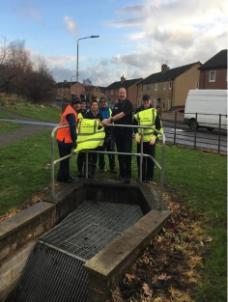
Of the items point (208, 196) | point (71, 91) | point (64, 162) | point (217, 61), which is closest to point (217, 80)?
point (217, 61)

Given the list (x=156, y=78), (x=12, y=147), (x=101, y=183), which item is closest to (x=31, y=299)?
(x=101, y=183)

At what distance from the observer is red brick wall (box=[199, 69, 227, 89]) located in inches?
1729

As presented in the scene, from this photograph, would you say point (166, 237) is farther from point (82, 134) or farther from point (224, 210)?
point (82, 134)

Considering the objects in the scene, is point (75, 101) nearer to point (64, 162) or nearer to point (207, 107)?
point (64, 162)

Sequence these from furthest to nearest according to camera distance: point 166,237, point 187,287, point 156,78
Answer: point 156,78
point 166,237
point 187,287

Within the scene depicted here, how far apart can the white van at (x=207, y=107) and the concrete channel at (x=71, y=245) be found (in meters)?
16.5

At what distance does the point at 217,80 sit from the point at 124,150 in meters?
41.0

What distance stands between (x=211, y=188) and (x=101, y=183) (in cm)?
210

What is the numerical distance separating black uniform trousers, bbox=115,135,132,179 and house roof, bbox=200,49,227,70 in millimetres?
39930

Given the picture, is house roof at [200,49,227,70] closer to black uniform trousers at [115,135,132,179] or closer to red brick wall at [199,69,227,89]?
red brick wall at [199,69,227,89]

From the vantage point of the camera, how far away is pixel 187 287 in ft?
13.4

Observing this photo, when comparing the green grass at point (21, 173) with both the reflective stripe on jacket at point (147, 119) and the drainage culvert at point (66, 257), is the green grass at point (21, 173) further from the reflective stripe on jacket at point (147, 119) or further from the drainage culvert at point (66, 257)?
the reflective stripe on jacket at point (147, 119)

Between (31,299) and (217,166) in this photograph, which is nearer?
(31,299)

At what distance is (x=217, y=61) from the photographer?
46719 millimetres
